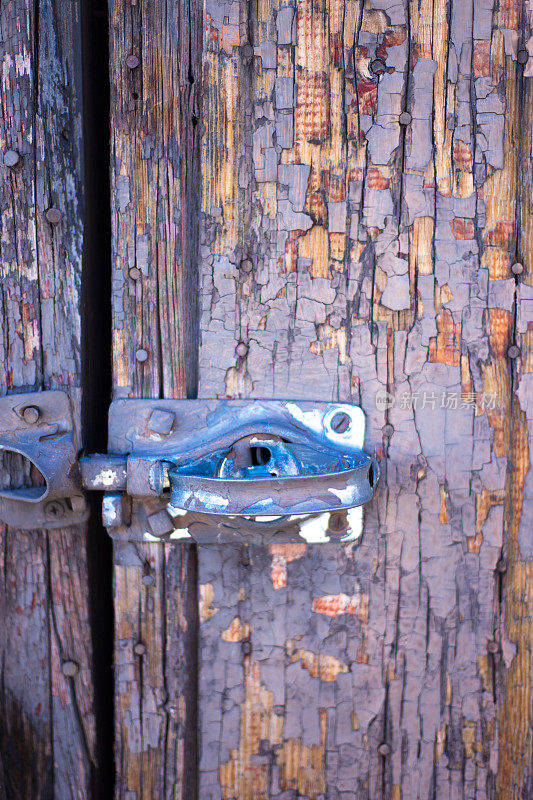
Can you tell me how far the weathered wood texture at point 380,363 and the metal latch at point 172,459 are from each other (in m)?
0.05

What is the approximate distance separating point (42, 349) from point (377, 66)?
79 cm

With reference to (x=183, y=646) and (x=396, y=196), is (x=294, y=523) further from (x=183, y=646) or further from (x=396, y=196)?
(x=396, y=196)

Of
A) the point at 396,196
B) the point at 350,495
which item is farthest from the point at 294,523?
the point at 396,196

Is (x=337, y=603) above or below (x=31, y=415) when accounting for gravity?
below

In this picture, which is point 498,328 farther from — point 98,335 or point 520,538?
point 98,335

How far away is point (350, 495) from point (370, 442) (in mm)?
169

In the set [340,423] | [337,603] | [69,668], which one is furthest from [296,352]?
[69,668]

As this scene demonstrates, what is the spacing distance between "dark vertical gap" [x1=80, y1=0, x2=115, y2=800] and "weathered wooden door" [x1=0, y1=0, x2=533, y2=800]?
1 cm

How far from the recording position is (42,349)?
3.02 ft

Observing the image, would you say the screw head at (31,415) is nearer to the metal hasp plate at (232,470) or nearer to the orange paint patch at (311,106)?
the metal hasp plate at (232,470)

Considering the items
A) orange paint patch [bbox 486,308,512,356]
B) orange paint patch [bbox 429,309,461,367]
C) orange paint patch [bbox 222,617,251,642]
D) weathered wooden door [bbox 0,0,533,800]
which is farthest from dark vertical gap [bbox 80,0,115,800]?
orange paint patch [bbox 486,308,512,356]

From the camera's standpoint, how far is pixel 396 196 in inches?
35.3

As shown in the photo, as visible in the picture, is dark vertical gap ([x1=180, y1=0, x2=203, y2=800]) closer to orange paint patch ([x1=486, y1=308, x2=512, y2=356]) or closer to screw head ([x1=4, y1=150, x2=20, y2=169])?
screw head ([x1=4, y1=150, x2=20, y2=169])

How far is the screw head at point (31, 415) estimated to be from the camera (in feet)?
2.86
